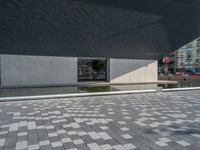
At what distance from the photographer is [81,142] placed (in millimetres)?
2980

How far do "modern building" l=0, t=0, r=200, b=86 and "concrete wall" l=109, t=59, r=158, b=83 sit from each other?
15.2ft

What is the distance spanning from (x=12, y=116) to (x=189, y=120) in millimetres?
5057

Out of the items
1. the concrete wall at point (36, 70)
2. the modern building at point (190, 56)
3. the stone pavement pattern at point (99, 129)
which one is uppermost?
the modern building at point (190, 56)

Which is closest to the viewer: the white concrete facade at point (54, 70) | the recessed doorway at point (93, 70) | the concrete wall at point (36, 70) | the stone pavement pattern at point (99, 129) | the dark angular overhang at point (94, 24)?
the stone pavement pattern at point (99, 129)

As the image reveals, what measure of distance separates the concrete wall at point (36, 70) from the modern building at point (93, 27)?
79 mm

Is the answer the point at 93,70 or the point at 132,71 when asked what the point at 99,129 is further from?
the point at 93,70

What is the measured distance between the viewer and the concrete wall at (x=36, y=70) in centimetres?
1388

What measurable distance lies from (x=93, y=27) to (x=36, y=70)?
8.98 metres

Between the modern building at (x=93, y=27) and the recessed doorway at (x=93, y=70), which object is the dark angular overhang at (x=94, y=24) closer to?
the modern building at (x=93, y=27)

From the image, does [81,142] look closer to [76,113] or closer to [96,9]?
[76,113]

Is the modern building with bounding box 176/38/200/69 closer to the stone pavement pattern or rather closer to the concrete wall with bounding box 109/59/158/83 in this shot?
the concrete wall with bounding box 109/59/158/83

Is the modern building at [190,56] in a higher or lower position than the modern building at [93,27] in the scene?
higher

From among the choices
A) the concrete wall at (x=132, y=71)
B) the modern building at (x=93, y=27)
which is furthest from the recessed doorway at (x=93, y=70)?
the modern building at (x=93, y=27)

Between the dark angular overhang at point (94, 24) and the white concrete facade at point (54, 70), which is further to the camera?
the white concrete facade at point (54, 70)
